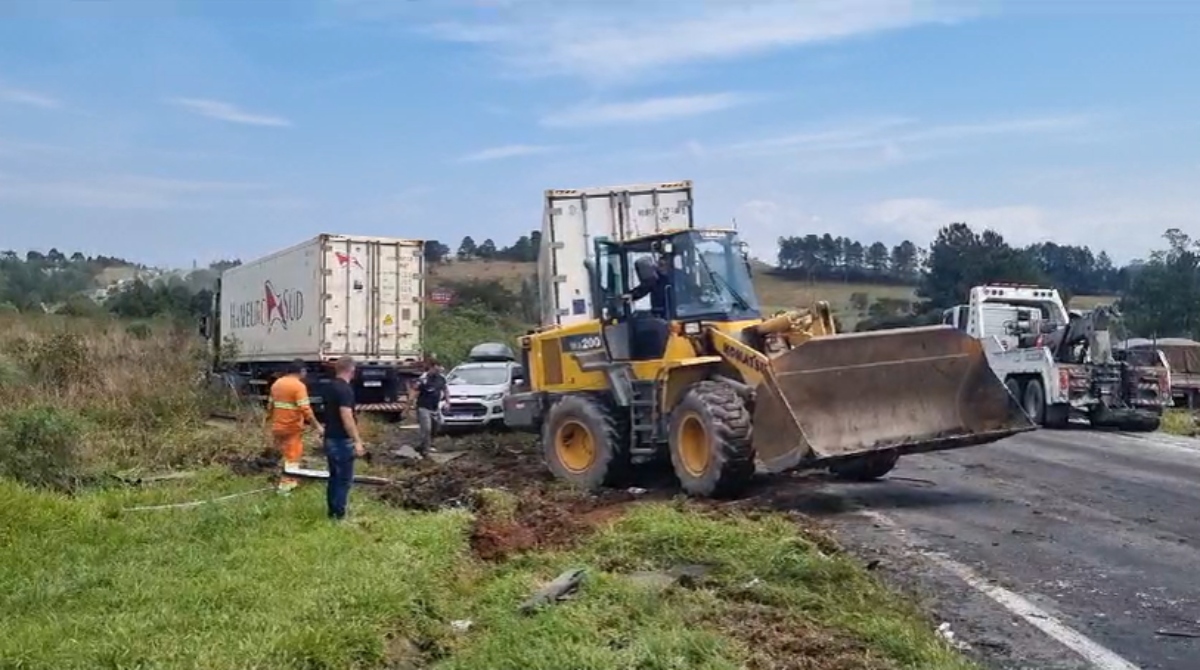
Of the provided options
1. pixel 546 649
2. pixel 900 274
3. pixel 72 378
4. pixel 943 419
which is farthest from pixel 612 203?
pixel 900 274

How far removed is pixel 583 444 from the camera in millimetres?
16000

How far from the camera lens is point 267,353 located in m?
30.2

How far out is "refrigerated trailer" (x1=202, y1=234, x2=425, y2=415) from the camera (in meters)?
27.3

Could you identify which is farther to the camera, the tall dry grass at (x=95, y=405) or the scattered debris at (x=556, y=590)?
the tall dry grass at (x=95, y=405)

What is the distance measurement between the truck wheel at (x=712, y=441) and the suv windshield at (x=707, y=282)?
1.01 m

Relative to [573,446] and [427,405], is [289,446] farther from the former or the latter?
[427,405]

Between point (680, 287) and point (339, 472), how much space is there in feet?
14.5

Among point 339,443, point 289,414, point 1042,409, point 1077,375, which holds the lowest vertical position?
point 1042,409

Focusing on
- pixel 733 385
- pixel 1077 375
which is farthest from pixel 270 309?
pixel 733 385

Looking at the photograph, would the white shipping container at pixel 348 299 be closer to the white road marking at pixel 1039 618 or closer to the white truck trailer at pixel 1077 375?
the white truck trailer at pixel 1077 375

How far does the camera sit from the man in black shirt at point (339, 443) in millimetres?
11977

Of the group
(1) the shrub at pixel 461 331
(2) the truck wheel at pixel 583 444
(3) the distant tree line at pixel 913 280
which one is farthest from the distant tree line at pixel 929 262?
(2) the truck wheel at pixel 583 444

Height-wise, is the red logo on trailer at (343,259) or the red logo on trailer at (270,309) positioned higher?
the red logo on trailer at (343,259)

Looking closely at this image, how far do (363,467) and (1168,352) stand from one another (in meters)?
24.6
